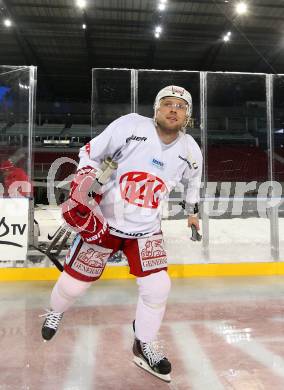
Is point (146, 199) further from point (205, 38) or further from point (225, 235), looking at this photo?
point (205, 38)

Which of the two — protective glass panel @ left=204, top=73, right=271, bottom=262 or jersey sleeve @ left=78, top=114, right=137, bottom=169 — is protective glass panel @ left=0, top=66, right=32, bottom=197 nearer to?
protective glass panel @ left=204, top=73, right=271, bottom=262

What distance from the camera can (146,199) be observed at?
214cm

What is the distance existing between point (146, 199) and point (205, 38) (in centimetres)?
1203

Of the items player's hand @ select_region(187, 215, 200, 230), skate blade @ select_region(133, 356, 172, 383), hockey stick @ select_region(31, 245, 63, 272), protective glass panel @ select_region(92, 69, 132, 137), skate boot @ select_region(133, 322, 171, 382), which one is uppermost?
protective glass panel @ select_region(92, 69, 132, 137)

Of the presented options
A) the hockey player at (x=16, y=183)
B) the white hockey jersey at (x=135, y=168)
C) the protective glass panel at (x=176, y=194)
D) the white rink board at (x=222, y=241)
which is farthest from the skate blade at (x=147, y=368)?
the hockey player at (x=16, y=183)

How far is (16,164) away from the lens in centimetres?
445

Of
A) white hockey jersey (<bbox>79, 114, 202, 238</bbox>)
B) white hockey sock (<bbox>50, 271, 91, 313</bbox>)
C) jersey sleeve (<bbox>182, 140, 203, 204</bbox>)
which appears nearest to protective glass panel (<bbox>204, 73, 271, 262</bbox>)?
jersey sleeve (<bbox>182, 140, 203, 204</bbox>)

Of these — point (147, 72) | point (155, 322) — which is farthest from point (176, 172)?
point (147, 72)

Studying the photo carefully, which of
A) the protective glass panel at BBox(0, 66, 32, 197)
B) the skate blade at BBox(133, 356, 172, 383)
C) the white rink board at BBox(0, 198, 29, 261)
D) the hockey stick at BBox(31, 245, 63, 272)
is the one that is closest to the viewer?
the skate blade at BBox(133, 356, 172, 383)

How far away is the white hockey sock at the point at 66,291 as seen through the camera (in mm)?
2209

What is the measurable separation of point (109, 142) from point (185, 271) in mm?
2518

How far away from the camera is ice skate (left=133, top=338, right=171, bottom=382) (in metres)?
2.05

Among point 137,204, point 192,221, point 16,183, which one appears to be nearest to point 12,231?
point 16,183

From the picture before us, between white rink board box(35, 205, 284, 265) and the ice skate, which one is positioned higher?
white rink board box(35, 205, 284, 265)
